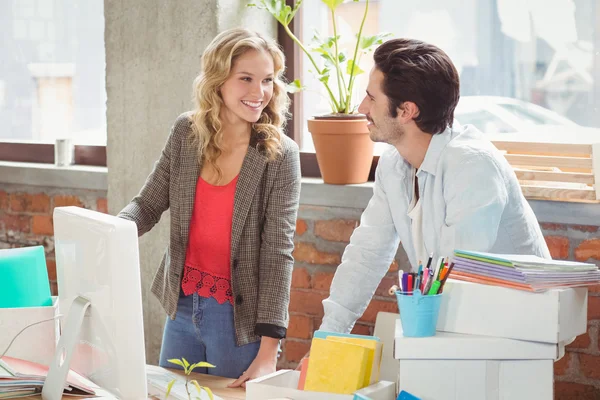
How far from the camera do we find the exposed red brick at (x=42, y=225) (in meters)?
3.41

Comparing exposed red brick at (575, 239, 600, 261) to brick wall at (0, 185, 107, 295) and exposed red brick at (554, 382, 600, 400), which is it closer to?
exposed red brick at (554, 382, 600, 400)

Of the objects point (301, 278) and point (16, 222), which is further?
point (16, 222)

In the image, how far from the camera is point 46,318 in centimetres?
165

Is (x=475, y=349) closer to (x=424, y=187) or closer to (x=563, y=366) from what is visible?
(x=424, y=187)

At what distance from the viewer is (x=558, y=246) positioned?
2422mm

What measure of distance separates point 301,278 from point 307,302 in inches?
3.3

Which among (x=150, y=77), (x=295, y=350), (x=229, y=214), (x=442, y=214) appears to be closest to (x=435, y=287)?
(x=442, y=214)

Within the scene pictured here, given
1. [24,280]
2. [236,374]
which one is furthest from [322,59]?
[24,280]

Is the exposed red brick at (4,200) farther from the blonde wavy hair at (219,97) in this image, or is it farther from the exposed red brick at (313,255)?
the blonde wavy hair at (219,97)

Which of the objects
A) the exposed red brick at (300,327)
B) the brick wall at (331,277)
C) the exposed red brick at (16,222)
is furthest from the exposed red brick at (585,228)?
the exposed red brick at (16,222)

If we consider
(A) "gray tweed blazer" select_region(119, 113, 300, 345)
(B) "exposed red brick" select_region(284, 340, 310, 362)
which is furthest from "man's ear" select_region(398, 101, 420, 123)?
(B) "exposed red brick" select_region(284, 340, 310, 362)

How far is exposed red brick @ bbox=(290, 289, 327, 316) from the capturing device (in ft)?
9.21

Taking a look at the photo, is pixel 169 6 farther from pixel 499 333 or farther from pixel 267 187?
pixel 499 333

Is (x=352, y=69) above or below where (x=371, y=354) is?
above
